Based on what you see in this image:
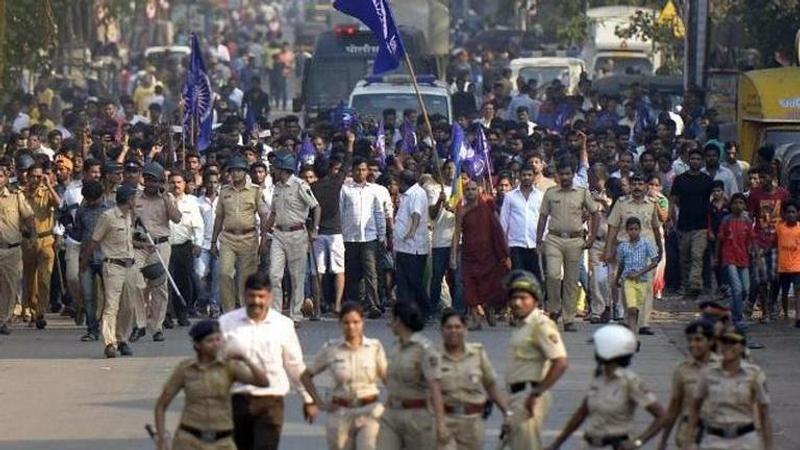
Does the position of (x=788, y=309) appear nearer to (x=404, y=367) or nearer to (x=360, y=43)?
(x=404, y=367)

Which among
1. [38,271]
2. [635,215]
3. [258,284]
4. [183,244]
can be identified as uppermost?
[258,284]

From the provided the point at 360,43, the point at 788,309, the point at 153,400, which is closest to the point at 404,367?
the point at 153,400

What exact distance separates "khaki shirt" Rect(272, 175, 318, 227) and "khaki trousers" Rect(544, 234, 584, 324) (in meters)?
2.23

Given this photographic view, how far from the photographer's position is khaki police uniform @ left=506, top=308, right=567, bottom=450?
1330 centimetres

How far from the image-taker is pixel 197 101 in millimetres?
27281

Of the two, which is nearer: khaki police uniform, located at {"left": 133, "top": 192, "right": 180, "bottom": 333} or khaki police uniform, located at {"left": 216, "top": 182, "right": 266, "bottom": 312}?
khaki police uniform, located at {"left": 133, "top": 192, "right": 180, "bottom": 333}

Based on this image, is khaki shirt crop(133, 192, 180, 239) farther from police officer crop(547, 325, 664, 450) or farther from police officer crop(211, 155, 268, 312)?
police officer crop(547, 325, 664, 450)

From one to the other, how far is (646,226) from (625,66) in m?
29.7

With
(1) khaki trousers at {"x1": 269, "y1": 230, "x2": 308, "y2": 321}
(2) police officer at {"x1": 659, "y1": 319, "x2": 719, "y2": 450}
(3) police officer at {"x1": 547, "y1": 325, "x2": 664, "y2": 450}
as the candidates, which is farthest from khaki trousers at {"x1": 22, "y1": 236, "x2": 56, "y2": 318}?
(3) police officer at {"x1": 547, "y1": 325, "x2": 664, "y2": 450}

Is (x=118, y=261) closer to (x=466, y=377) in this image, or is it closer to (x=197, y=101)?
(x=197, y=101)

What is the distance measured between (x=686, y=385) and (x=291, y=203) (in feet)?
33.2

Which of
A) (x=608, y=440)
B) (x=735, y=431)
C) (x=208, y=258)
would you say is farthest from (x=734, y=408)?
(x=208, y=258)

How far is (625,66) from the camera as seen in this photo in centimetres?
5141

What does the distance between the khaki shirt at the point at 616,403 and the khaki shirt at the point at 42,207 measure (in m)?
11.3
